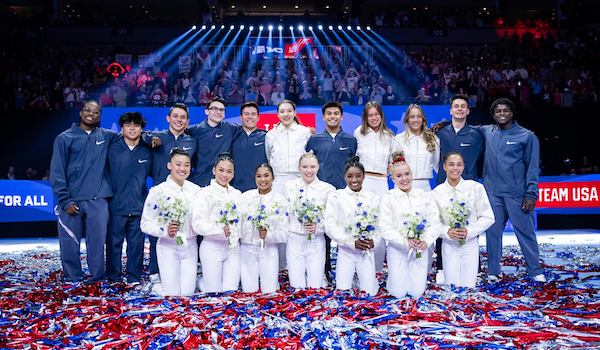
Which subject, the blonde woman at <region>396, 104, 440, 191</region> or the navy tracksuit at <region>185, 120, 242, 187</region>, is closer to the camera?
A: the blonde woman at <region>396, 104, 440, 191</region>

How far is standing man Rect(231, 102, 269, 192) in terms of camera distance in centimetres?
561

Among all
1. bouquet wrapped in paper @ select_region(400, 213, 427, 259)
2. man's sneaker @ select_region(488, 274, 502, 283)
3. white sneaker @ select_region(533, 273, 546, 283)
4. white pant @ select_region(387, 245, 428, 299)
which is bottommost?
man's sneaker @ select_region(488, 274, 502, 283)

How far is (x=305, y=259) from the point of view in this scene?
4.64 meters

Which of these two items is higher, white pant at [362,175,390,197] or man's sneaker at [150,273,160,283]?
white pant at [362,175,390,197]

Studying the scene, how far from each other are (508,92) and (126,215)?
11.4 meters

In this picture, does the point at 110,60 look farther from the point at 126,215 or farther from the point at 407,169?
the point at 407,169

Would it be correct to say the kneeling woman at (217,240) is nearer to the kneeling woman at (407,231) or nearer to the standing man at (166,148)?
the standing man at (166,148)

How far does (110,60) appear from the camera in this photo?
16.1m

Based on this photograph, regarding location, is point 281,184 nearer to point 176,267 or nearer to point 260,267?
point 260,267

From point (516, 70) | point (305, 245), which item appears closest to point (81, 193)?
point (305, 245)

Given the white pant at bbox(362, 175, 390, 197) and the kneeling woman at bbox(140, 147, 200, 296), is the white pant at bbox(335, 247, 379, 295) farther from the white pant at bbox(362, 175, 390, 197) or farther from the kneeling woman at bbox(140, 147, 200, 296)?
the kneeling woman at bbox(140, 147, 200, 296)

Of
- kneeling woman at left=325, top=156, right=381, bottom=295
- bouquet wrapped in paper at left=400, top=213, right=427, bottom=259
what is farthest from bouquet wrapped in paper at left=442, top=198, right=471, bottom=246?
kneeling woman at left=325, top=156, right=381, bottom=295

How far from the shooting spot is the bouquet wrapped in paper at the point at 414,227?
13.8 ft

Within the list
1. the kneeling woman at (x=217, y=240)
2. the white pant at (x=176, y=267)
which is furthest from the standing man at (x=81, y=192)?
the kneeling woman at (x=217, y=240)
